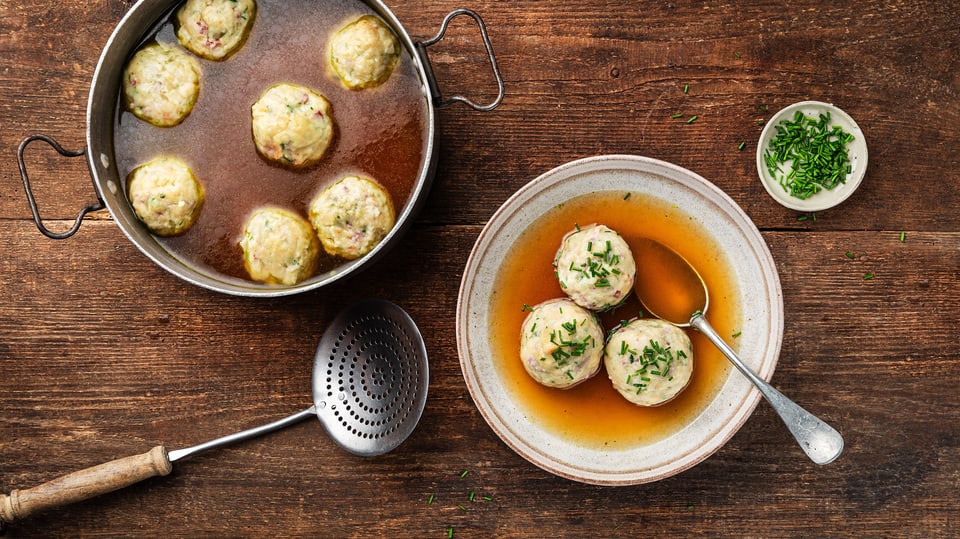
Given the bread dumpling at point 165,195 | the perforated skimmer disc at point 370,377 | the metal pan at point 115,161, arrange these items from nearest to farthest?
1. the metal pan at point 115,161
2. the bread dumpling at point 165,195
3. the perforated skimmer disc at point 370,377

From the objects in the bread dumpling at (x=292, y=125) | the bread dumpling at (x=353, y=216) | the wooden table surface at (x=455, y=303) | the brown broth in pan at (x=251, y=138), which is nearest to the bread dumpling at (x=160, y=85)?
the brown broth in pan at (x=251, y=138)

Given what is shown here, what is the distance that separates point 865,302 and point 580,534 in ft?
3.80

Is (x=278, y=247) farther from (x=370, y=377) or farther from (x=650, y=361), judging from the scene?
(x=650, y=361)

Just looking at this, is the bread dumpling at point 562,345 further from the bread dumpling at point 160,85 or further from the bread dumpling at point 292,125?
the bread dumpling at point 160,85

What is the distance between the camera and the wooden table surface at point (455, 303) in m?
2.14

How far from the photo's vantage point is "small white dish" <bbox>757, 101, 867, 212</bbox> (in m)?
2.09

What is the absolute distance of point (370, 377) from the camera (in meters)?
2.12

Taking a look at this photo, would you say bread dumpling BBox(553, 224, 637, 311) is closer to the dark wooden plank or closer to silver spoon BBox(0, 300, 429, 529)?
the dark wooden plank

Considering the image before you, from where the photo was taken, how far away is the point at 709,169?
215 centimetres

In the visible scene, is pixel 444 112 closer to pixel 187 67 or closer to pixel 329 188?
pixel 329 188

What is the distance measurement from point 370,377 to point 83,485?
3.02ft

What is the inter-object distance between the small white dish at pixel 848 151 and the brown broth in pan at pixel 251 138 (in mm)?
1045

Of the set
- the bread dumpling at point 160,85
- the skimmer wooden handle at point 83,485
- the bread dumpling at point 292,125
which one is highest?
the bread dumpling at point 160,85

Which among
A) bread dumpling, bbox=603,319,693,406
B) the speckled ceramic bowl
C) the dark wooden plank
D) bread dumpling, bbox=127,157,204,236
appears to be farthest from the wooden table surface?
bread dumpling, bbox=603,319,693,406
